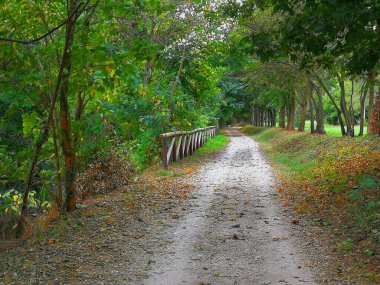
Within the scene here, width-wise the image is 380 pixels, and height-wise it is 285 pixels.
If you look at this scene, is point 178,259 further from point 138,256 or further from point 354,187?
point 354,187

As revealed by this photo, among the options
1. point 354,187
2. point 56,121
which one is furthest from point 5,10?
point 354,187

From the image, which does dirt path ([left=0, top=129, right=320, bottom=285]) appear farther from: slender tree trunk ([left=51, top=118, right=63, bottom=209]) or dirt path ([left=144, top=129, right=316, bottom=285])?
slender tree trunk ([left=51, top=118, right=63, bottom=209])

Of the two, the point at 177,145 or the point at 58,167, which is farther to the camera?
the point at 177,145

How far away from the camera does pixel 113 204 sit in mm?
9570

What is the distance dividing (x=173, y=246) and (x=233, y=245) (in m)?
0.93

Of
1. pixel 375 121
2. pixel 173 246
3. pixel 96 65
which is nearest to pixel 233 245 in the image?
pixel 173 246

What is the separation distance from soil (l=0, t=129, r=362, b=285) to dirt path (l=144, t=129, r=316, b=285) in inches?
0.5

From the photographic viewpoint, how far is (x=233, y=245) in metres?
6.68

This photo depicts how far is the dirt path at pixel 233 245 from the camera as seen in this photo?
5395 millimetres

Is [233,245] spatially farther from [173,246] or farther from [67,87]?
[67,87]

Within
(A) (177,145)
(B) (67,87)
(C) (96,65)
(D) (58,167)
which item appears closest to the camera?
Result: (C) (96,65)

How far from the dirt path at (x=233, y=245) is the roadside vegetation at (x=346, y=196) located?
0.64m

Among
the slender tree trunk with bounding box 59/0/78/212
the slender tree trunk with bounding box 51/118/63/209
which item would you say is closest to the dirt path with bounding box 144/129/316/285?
the slender tree trunk with bounding box 59/0/78/212

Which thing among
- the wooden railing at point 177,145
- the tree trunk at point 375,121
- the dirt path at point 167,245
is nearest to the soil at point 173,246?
the dirt path at point 167,245
